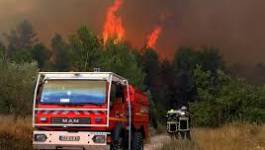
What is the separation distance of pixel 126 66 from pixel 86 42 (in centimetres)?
486

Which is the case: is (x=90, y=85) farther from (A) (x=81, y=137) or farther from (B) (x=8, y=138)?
(B) (x=8, y=138)

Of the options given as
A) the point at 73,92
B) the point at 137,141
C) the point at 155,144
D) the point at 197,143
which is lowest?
the point at 155,144

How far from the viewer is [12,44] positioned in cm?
11850

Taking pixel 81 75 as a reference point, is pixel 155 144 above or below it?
below

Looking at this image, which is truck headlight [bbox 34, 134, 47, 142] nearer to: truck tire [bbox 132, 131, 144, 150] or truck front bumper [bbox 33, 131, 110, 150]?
truck front bumper [bbox 33, 131, 110, 150]

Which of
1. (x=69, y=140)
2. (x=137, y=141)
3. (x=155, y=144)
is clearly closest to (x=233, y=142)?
(x=137, y=141)

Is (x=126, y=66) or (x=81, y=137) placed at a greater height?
(x=126, y=66)

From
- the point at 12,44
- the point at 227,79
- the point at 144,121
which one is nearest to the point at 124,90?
the point at 144,121

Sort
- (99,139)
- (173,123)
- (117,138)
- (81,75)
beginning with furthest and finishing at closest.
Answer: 1. (173,123)
2. (81,75)
3. (117,138)
4. (99,139)

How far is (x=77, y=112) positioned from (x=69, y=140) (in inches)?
33.0

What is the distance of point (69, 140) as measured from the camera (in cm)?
1554

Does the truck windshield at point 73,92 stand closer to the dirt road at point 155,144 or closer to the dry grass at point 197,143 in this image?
the dry grass at point 197,143

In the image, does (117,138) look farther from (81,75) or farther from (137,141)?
(137,141)

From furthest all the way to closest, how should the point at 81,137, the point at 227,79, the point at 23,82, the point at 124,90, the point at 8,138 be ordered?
1. the point at 227,79
2. the point at 23,82
3. the point at 8,138
4. the point at 124,90
5. the point at 81,137
